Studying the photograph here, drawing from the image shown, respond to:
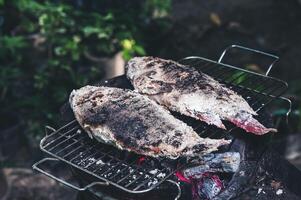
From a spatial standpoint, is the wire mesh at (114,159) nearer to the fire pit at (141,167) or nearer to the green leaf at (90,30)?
the fire pit at (141,167)

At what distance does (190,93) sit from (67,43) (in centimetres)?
201

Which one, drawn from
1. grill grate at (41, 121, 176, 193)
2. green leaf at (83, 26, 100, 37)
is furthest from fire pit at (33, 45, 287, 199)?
green leaf at (83, 26, 100, 37)

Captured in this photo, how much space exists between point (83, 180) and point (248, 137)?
1.03 metres

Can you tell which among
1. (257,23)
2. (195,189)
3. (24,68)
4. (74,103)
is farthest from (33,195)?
(257,23)

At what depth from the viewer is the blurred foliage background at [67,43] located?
4531 millimetres

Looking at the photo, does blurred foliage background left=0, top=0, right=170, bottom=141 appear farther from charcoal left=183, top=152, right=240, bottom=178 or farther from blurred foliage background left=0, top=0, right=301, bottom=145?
charcoal left=183, top=152, right=240, bottom=178

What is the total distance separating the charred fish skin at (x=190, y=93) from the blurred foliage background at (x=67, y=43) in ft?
3.97

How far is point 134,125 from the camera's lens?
259cm

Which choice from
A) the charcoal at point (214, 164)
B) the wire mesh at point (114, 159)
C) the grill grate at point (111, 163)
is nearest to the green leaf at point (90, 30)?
the wire mesh at point (114, 159)

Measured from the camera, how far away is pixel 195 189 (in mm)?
2643

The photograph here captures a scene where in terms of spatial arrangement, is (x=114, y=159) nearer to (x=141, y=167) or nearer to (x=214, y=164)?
(x=141, y=167)

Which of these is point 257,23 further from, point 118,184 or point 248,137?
point 118,184

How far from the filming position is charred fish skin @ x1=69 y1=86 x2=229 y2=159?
8.03 feet

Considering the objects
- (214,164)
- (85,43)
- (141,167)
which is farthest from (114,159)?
(85,43)
